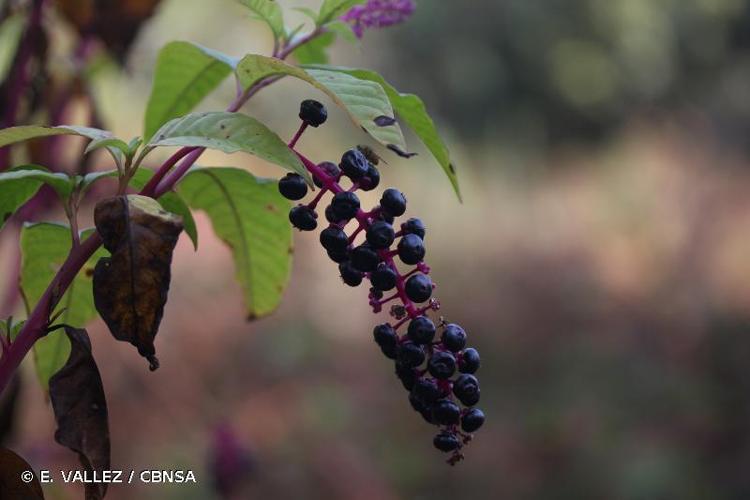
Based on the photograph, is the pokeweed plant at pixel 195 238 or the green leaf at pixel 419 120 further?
the green leaf at pixel 419 120

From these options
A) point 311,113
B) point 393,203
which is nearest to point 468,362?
point 393,203

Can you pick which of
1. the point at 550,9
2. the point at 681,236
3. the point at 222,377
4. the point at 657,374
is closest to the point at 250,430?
the point at 222,377

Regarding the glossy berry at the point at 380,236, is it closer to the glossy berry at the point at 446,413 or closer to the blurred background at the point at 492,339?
the glossy berry at the point at 446,413

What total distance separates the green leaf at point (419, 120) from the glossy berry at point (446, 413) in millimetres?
189

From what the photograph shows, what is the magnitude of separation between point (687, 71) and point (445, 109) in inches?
124

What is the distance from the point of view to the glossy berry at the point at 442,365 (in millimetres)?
662

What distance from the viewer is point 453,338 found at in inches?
26.4

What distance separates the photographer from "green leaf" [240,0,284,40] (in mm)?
806

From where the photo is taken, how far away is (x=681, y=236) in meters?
6.41

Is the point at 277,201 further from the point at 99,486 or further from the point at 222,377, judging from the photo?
the point at 222,377

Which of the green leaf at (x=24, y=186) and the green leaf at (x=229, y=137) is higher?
the green leaf at (x=229, y=137)

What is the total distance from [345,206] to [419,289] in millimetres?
88

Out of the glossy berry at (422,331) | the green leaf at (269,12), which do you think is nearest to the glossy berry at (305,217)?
the glossy berry at (422,331)

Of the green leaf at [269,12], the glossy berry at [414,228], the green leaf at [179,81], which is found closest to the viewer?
the glossy berry at [414,228]
